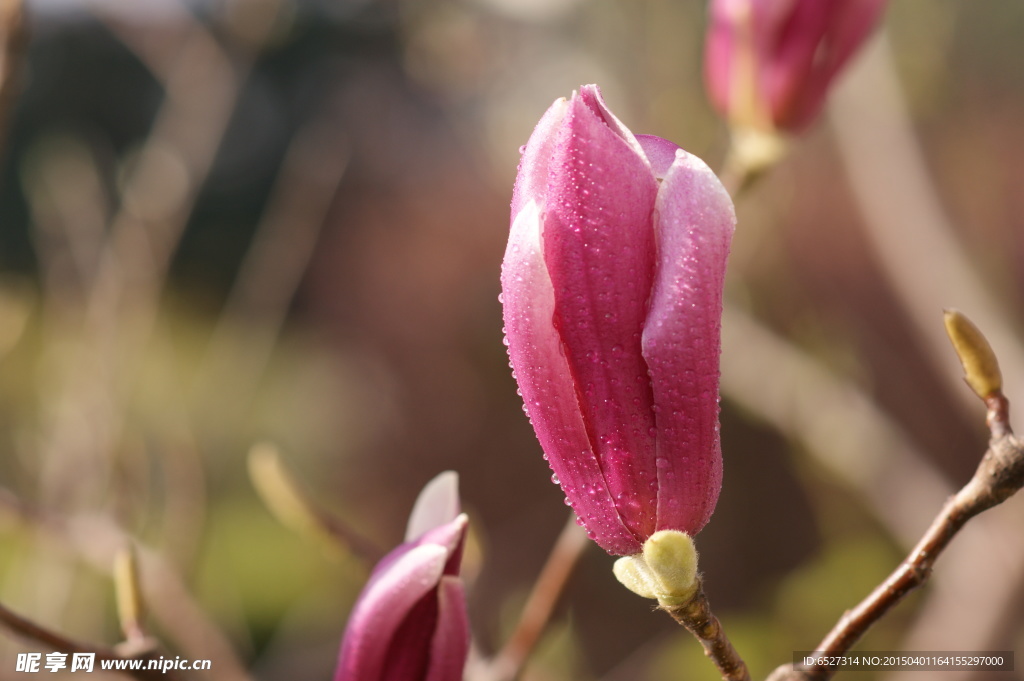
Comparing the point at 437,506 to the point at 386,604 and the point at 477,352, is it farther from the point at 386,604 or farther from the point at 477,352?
the point at 477,352

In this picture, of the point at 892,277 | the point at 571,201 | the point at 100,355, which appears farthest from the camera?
the point at 892,277

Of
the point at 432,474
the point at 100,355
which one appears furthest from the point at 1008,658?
the point at 432,474

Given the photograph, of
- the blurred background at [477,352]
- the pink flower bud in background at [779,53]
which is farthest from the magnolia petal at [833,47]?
the blurred background at [477,352]

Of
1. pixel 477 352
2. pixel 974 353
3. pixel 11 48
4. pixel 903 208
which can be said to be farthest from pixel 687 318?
Result: pixel 477 352

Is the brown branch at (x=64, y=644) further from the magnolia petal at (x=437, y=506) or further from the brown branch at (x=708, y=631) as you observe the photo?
the brown branch at (x=708, y=631)

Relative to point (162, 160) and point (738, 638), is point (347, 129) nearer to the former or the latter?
point (162, 160)

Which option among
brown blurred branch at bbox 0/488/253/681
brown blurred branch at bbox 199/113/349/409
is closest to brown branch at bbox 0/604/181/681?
brown blurred branch at bbox 0/488/253/681

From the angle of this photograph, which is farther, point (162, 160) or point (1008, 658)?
point (162, 160)

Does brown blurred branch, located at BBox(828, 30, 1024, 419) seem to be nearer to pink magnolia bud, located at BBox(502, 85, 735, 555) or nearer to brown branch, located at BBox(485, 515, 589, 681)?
brown branch, located at BBox(485, 515, 589, 681)
